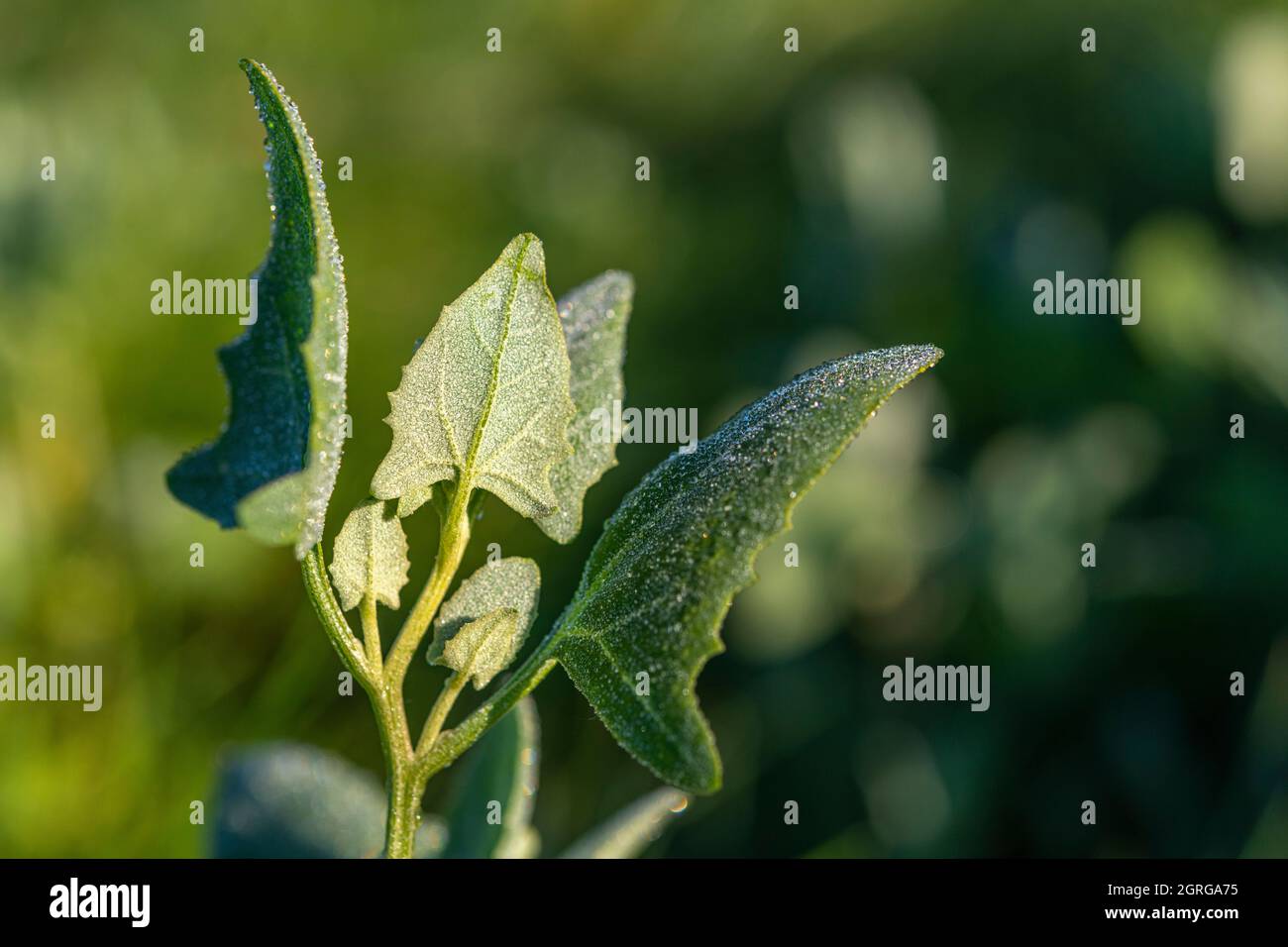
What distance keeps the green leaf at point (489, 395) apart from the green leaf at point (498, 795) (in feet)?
0.60

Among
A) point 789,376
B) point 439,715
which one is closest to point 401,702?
point 439,715

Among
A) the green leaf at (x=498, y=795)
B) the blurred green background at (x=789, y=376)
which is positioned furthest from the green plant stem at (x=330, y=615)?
the blurred green background at (x=789, y=376)

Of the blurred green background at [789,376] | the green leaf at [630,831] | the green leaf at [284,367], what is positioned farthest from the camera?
the blurred green background at [789,376]

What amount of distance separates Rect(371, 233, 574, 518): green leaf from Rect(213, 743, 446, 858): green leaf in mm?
233

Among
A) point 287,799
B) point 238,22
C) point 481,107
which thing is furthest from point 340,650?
point 238,22

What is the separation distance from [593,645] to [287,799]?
0.27 metres

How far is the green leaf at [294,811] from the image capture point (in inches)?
22.4

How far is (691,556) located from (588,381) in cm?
12

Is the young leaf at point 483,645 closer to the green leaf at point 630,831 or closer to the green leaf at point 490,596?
the green leaf at point 490,596

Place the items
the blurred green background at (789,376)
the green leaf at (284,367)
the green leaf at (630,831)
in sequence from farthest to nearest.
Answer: the blurred green background at (789,376) → the green leaf at (630,831) → the green leaf at (284,367)

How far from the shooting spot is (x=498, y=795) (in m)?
0.56

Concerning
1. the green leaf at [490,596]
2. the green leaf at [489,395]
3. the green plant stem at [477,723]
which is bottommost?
the green plant stem at [477,723]

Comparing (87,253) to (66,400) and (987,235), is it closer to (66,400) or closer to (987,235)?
(66,400)

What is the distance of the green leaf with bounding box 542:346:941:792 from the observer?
35 cm
